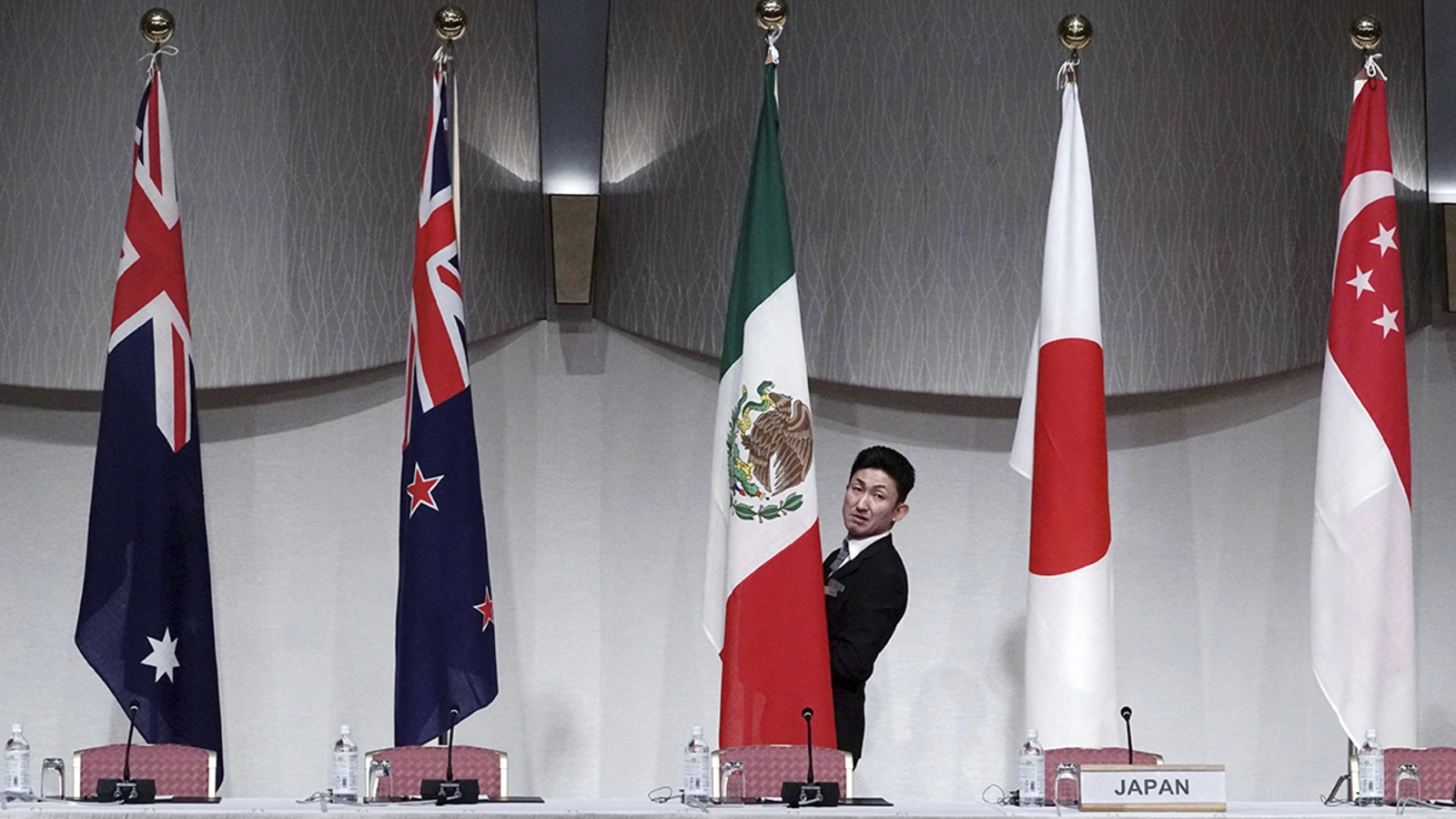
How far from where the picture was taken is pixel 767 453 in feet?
19.2

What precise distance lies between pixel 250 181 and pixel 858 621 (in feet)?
9.33

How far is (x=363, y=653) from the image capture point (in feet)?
22.0

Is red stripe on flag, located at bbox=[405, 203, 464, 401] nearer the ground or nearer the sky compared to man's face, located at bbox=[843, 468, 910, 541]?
nearer the sky

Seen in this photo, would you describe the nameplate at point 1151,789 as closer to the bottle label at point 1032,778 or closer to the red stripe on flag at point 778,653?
the bottle label at point 1032,778

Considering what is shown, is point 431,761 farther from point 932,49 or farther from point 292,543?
point 932,49

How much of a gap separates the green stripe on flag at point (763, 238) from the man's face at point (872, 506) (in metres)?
0.63

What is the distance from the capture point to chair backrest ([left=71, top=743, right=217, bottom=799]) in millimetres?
4605

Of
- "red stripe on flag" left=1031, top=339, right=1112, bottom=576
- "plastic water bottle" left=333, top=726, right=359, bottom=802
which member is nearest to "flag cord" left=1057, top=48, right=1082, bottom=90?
"red stripe on flag" left=1031, top=339, right=1112, bottom=576

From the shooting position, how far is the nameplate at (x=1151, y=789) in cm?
405

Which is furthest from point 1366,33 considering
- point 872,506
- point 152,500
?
point 152,500

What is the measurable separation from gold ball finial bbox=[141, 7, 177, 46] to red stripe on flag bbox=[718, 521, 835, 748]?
2.77m

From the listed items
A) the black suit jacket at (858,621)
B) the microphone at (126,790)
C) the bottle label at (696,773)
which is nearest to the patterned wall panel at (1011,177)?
the black suit jacket at (858,621)

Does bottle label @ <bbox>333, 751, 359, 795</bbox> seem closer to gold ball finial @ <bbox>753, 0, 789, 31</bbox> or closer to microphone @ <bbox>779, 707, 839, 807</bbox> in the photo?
microphone @ <bbox>779, 707, 839, 807</bbox>

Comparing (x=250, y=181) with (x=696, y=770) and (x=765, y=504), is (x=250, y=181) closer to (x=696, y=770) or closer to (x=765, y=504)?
(x=765, y=504)
